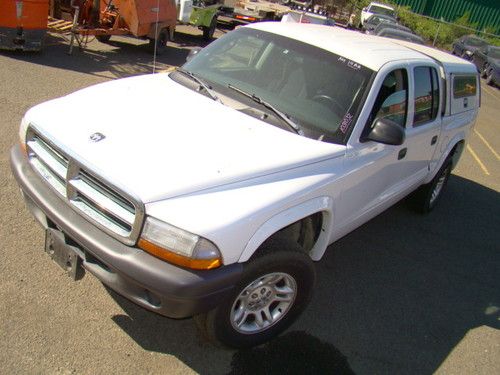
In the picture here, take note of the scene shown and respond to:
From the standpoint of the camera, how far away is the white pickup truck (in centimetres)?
263

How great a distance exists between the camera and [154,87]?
3.90 meters

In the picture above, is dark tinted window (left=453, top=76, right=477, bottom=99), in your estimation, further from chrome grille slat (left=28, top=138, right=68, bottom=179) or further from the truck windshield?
chrome grille slat (left=28, top=138, right=68, bottom=179)

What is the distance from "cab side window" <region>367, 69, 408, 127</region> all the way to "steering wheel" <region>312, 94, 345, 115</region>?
23 centimetres

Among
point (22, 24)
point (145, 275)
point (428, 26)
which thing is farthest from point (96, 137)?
point (428, 26)

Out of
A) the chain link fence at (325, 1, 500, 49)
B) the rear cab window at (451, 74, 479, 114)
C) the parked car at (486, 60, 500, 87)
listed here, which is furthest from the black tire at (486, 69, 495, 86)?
the rear cab window at (451, 74, 479, 114)

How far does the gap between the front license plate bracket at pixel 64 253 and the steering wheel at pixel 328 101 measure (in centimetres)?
201

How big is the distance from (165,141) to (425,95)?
106 inches

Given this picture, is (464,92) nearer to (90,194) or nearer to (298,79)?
(298,79)

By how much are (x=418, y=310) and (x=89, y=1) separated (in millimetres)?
9230

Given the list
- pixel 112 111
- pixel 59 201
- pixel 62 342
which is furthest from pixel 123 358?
pixel 112 111

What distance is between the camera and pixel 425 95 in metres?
4.59

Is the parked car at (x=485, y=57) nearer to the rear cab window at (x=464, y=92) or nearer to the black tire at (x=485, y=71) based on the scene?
the black tire at (x=485, y=71)

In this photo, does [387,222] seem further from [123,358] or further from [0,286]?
[0,286]

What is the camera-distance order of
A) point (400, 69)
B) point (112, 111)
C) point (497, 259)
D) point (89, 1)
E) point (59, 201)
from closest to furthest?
point (59, 201) < point (112, 111) < point (400, 69) < point (497, 259) < point (89, 1)
